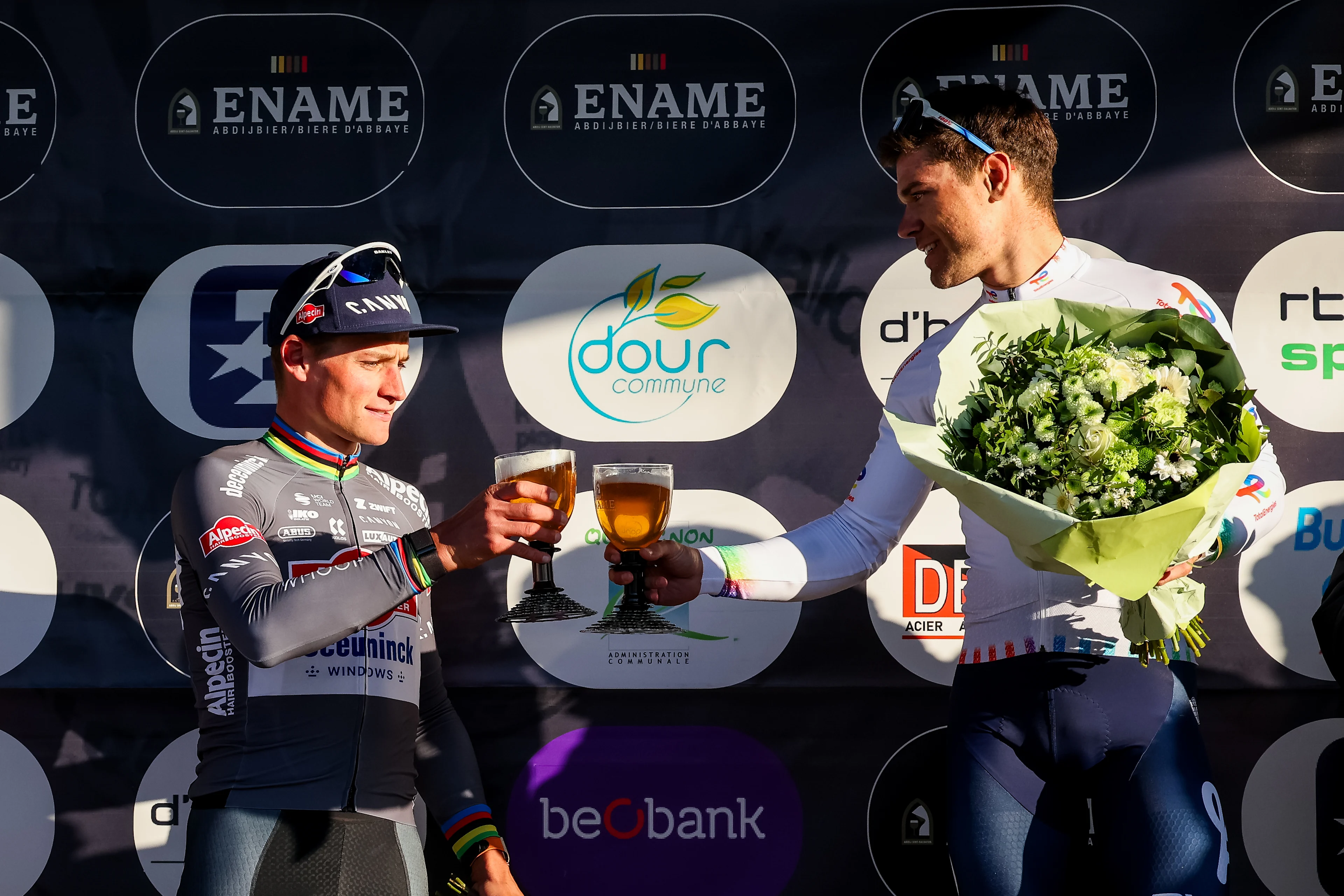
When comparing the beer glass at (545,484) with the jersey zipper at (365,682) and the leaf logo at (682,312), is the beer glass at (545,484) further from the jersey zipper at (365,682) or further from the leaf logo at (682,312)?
the leaf logo at (682,312)

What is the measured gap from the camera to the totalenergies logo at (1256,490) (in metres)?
1.63

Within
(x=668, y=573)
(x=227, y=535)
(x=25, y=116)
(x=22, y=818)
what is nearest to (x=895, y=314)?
(x=668, y=573)

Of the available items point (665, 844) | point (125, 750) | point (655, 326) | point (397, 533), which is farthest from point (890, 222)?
point (125, 750)

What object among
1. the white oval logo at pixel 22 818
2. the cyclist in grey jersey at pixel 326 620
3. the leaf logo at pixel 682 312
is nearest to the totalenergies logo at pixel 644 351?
the leaf logo at pixel 682 312

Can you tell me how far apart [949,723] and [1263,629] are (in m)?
1.19

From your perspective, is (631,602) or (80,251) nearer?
(631,602)

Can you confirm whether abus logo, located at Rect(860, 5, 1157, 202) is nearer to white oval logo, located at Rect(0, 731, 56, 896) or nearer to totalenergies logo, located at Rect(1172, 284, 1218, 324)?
totalenergies logo, located at Rect(1172, 284, 1218, 324)

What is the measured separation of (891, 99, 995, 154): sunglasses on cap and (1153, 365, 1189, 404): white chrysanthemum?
0.63 m

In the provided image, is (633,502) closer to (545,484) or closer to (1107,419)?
(545,484)

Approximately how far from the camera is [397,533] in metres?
2.21

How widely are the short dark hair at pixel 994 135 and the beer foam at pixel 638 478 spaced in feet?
2.68

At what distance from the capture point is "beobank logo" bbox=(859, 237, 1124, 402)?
2637mm

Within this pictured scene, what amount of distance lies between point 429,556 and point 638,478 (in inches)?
15.3

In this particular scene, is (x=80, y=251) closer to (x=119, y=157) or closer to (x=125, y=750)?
(x=119, y=157)
